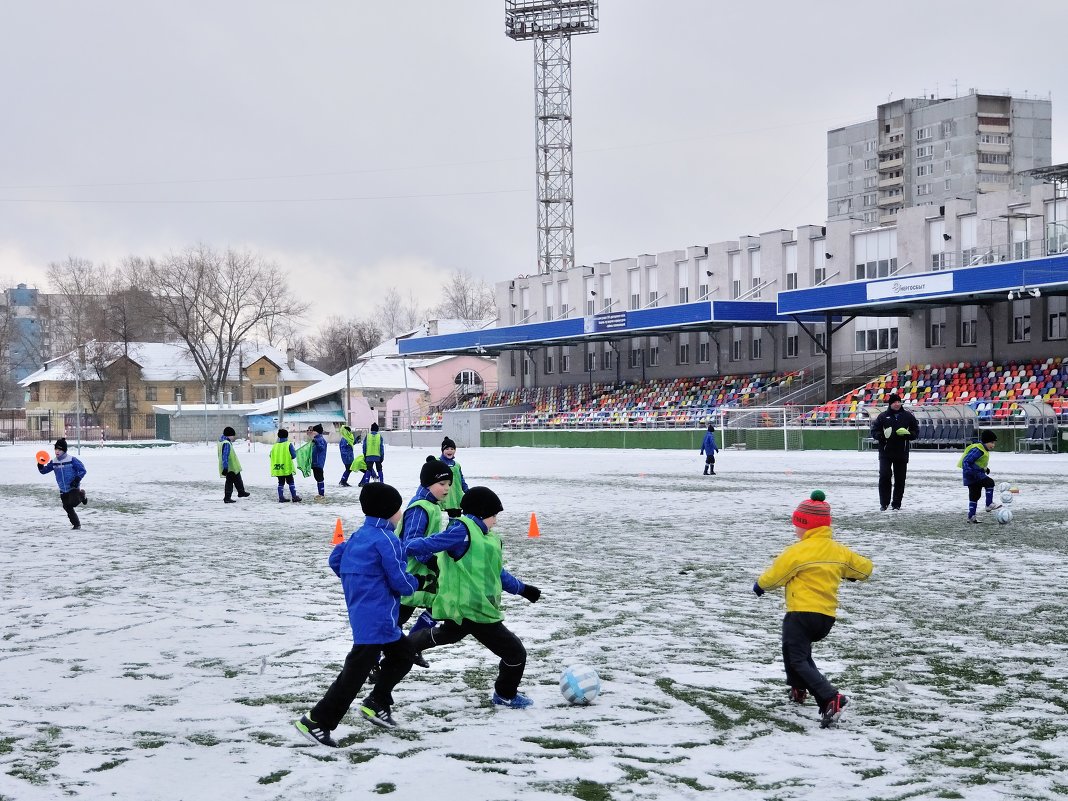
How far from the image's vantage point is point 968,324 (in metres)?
52.0

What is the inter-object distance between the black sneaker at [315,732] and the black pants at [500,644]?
2.47ft

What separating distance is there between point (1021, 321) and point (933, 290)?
4.75 metres

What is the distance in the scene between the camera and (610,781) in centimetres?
538

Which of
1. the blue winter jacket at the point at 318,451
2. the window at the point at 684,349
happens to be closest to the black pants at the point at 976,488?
the blue winter jacket at the point at 318,451

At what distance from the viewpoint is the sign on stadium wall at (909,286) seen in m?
47.6

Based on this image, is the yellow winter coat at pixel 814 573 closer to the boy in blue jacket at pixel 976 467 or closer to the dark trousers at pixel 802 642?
the dark trousers at pixel 802 642

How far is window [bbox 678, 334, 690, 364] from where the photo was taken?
221 ft

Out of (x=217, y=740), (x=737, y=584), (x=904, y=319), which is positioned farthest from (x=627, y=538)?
(x=904, y=319)

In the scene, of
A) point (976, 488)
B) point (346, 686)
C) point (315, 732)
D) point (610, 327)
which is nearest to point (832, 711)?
point (346, 686)

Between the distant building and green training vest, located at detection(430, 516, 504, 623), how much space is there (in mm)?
109281

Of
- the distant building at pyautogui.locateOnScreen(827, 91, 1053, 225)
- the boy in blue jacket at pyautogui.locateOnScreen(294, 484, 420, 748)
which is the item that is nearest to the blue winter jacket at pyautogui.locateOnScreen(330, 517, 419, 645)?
the boy in blue jacket at pyautogui.locateOnScreen(294, 484, 420, 748)

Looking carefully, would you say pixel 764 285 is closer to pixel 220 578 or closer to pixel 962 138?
pixel 220 578

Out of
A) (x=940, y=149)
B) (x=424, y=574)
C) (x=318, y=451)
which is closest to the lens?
(x=424, y=574)

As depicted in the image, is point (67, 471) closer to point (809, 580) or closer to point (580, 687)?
point (580, 687)
